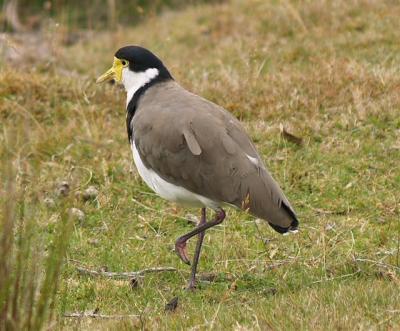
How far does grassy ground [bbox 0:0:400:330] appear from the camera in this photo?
196 inches

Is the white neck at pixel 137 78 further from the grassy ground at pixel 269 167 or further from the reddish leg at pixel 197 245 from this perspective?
the reddish leg at pixel 197 245

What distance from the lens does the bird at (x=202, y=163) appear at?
540cm

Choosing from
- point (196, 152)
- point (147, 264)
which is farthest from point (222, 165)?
point (147, 264)

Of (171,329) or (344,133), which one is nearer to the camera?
(171,329)

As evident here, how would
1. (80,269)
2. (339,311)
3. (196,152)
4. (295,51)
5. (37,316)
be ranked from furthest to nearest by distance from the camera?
(295,51) → (80,269) → (196,152) → (339,311) → (37,316)

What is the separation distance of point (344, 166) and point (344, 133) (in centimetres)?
53

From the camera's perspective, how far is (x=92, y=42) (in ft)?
41.5

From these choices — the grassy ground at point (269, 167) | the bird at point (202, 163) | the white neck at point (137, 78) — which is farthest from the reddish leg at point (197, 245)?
the white neck at point (137, 78)

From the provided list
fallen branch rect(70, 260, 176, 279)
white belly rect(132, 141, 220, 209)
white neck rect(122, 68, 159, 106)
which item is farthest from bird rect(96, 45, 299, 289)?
white neck rect(122, 68, 159, 106)

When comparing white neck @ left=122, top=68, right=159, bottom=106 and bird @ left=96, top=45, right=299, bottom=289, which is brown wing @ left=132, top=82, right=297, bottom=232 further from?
white neck @ left=122, top=68, right=159, bottom=106

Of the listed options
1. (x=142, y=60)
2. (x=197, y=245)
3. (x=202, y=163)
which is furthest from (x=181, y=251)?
(x=142, y=60)

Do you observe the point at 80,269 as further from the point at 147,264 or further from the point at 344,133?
the point at 344,133

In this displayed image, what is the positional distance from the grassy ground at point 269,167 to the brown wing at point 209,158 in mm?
481

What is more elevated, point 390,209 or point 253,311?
point 253,311
